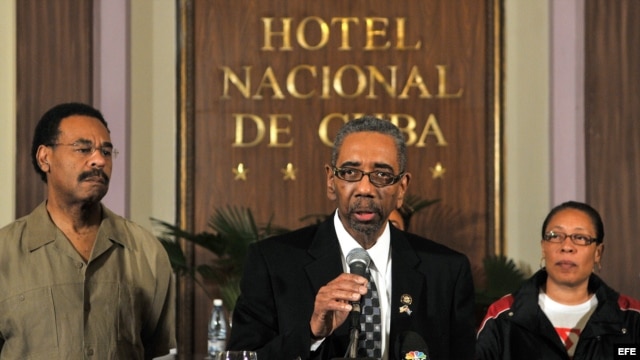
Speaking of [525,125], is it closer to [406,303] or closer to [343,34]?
[343,34]

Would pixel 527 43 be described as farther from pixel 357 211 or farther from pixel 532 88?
pixel 357 211

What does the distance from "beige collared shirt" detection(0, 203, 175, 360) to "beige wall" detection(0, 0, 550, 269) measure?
3559 millimetres

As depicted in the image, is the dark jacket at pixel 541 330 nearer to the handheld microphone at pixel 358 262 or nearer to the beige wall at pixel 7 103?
Result: the handheld microphone at pixel 358 262

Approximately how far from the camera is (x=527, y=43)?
7551 mm

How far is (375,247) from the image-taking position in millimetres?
3225

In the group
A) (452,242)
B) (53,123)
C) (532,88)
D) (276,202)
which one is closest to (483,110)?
(532,88)

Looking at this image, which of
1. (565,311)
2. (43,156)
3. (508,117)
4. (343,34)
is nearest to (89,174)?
(43,156)

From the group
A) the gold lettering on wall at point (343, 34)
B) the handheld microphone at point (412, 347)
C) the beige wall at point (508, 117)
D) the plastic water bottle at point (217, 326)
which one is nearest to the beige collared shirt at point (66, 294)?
the handheld microphone at point (412, 347)

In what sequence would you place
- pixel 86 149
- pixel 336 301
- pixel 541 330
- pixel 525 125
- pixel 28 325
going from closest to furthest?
pixel 336 301
pixel 28 325
pixel 86 149
pixel 541 330
pixel 525 125

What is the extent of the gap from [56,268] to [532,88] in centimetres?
448

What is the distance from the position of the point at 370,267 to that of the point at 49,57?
4.37 metres

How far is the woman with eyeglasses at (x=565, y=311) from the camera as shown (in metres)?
4.68

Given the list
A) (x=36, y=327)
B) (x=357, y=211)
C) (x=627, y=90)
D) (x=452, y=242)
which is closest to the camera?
(x=357, y=211)

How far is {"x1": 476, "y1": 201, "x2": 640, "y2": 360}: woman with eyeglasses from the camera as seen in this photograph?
15.3ft
